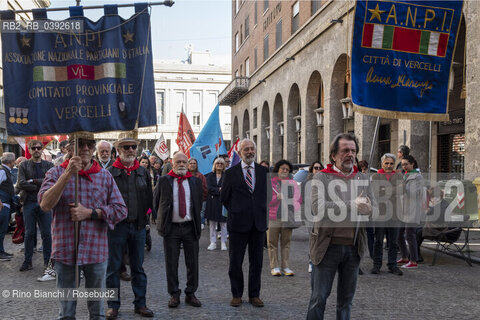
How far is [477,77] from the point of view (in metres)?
11.7

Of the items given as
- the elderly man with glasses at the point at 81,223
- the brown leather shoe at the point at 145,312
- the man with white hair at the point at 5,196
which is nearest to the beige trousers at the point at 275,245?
the brown leather shoe at the point at 145,312

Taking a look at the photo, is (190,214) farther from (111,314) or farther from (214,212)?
(214,212)

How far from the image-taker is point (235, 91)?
3975cm

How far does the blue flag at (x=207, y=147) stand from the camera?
520 inches

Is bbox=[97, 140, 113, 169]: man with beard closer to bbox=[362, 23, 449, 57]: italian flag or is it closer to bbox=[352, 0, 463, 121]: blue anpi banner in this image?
bbox=[352, 0, 463, 121]: blue anpi banner

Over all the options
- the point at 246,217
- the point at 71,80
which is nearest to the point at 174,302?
the point at 246,217

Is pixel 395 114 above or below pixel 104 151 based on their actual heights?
above

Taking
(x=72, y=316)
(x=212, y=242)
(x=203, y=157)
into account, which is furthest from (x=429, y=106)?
(x=203, y=157)

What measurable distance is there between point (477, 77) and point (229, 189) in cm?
854

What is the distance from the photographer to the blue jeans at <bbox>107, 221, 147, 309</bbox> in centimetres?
517

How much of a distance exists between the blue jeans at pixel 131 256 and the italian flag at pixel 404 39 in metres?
3.25

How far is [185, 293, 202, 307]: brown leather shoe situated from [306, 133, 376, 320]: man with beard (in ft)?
6.64

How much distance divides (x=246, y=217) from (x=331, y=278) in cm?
196

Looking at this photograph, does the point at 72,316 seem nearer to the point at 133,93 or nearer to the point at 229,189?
the point at 133,93
